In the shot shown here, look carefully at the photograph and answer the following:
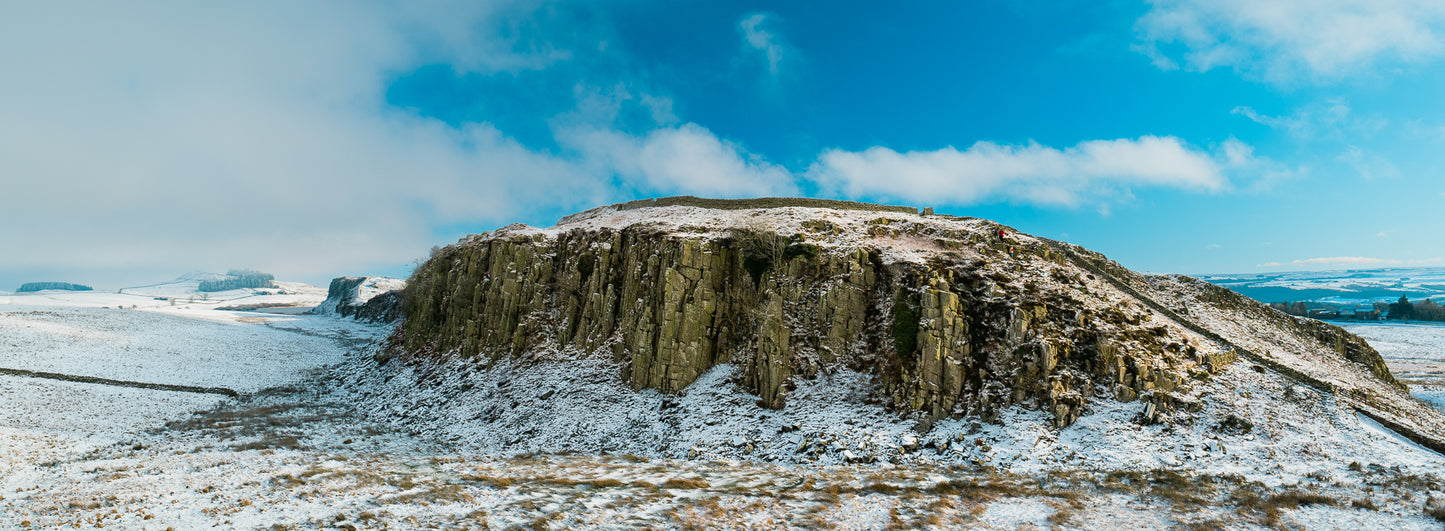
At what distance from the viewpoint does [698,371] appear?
23.6 m

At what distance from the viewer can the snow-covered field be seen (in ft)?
40.4

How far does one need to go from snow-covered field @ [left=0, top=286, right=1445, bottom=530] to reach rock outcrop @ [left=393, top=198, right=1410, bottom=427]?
3.54ft

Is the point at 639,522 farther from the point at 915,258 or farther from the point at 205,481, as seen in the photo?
the point at 915,258

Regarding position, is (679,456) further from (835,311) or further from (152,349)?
(152,349)

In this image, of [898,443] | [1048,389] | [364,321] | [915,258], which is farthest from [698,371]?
[364,321]

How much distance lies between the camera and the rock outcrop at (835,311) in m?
18.4

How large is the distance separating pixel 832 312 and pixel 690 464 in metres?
9.30

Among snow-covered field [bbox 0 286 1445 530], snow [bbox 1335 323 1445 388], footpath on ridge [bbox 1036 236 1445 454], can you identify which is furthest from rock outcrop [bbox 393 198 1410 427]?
snow [bbox 1335 323 1445 388]

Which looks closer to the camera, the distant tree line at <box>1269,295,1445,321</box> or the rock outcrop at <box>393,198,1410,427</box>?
the rock outcrop at <box>393,198,1410,427</box>

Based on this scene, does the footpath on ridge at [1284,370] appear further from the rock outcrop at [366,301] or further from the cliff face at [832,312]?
the rock outcrop at [366,301]

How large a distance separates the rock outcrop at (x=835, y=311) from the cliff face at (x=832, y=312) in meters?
0.07

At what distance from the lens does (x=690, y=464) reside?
56.4 feet

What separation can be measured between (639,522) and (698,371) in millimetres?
11263

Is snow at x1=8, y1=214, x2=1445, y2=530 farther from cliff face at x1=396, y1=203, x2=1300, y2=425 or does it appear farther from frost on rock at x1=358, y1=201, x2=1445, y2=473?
cliff face at x1=396, y1=203, x2=1300, y2=425
